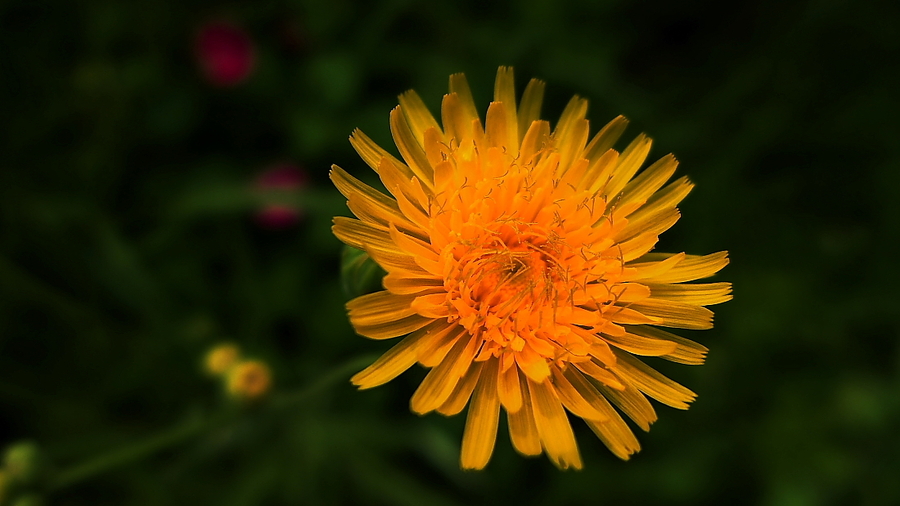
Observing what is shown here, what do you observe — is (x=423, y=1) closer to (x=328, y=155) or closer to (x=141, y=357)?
(x=328, y=155)

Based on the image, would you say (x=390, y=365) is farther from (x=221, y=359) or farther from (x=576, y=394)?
(x=221, y=359)

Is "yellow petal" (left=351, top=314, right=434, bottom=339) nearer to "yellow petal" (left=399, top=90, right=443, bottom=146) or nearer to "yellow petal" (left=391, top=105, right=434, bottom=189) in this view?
"yellow petal" (left=391, top=105, right=434, bottom=189)

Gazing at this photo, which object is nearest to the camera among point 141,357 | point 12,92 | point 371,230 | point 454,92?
point 371,230

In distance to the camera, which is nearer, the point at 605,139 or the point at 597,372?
the point at 597,372

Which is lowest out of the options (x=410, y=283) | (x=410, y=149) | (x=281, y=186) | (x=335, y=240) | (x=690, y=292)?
(x=690, y=292)

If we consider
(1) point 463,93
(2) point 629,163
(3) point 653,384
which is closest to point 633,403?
(3) point 653,384

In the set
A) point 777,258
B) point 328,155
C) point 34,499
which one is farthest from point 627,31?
point 34,499

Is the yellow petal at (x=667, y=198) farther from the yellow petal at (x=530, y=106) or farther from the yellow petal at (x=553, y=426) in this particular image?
the yellow petal at (x=553, y=426)
